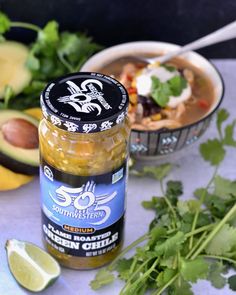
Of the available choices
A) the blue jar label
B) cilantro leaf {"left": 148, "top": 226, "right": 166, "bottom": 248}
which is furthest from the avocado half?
cilantro leaf {"left": 148, "top": 226, "right": 166, "bottom": 248}

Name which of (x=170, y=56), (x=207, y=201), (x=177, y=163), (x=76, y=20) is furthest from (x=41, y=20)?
(x=207, y=201)

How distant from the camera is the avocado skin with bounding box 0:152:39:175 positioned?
3.50 feet

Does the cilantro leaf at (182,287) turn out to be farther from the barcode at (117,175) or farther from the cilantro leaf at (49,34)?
the cilantro leaf at (49,34)

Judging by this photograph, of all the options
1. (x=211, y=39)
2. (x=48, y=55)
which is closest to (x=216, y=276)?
(x=211, y=39)

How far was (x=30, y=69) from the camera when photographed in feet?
4.07

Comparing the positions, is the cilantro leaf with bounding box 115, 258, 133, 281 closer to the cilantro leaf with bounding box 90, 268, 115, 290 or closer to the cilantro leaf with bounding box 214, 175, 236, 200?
the cilantro leaf with bounding box 90, 268, 115, 290

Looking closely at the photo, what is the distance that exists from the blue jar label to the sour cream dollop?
0.23m

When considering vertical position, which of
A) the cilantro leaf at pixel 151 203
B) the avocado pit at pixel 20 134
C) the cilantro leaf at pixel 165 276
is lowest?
the cilantro leaf at pixel 151 203

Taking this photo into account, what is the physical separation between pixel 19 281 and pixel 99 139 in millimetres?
216

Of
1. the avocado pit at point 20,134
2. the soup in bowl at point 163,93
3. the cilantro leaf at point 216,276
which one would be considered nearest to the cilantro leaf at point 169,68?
the soup in bowl at point 163,93

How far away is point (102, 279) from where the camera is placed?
961mm

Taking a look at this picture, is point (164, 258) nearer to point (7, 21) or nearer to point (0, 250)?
point (0, 250)

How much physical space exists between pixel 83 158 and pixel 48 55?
1.37ft

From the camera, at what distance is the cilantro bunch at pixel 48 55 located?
4.03 ft
